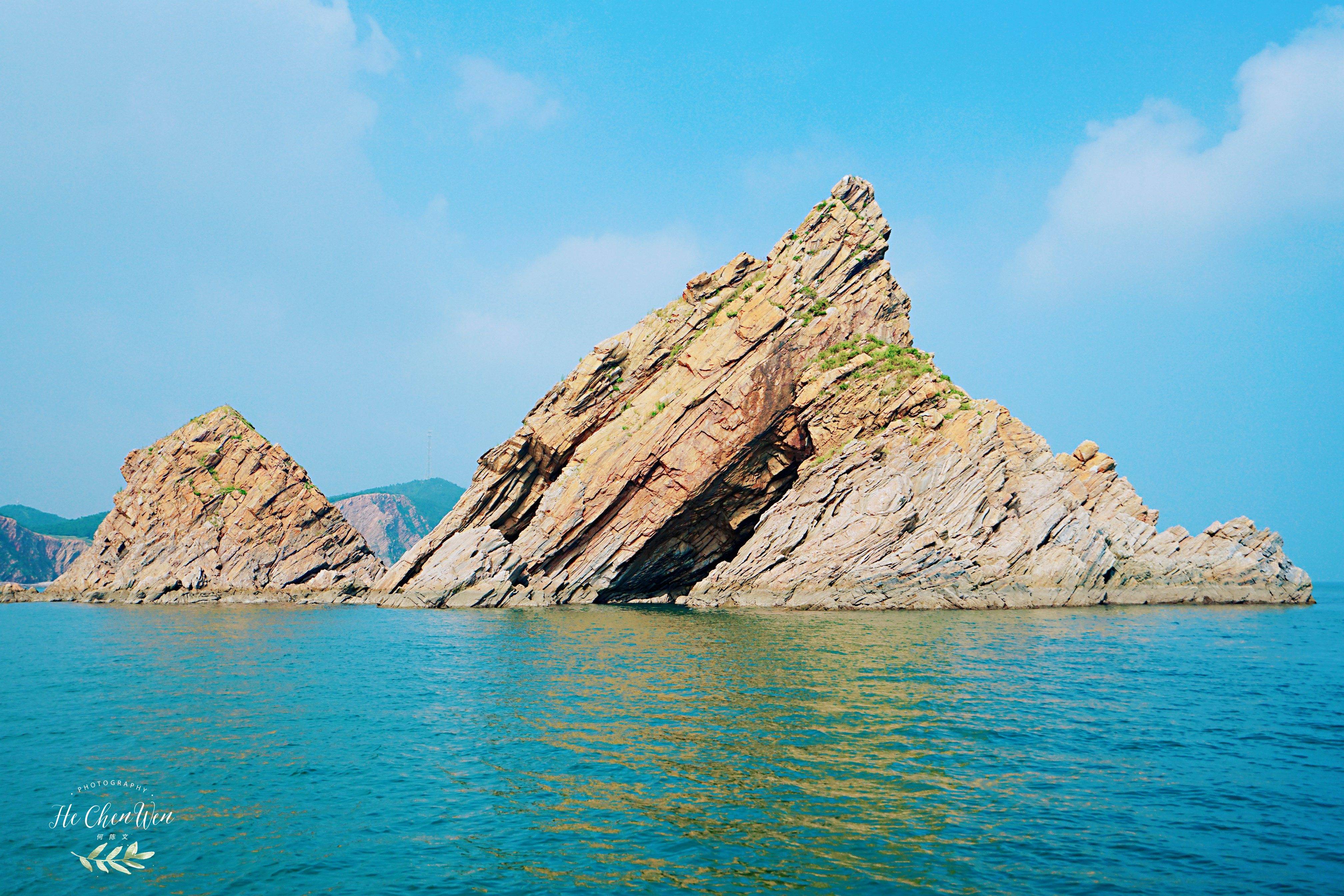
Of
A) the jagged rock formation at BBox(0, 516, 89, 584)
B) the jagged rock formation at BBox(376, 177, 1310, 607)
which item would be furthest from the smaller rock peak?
the jagged rock formation at BBox(0, 516, 89, 584)

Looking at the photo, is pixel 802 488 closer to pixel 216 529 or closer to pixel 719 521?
pixel 719 521

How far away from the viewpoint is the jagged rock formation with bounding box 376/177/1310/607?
5328 cm

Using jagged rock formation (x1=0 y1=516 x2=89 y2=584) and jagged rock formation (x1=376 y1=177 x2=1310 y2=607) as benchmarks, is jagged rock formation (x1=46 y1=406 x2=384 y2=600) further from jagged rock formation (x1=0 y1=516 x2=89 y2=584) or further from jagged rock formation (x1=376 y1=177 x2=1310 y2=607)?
jagged rock formation (x1=0 y1=516 x2=89 y2=584)

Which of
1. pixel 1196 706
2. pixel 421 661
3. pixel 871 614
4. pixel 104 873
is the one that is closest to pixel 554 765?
pixel 104 873

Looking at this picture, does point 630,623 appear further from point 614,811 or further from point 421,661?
point 614,811

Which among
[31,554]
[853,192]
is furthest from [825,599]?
[31,554]

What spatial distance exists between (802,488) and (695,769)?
4409cm

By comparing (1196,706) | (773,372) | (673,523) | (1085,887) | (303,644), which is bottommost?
(303,644)

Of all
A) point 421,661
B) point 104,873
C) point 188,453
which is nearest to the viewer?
point 104,873

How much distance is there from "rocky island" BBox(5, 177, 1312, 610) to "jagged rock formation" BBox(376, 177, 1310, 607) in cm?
17

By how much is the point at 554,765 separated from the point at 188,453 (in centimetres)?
7903

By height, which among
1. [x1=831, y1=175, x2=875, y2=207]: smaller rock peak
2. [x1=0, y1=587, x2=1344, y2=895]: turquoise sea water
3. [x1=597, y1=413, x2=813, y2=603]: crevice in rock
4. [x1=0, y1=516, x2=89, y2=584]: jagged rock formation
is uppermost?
[x1=831, y1=175, x2=875, y2=207]: smaller rock peak

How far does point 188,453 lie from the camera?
76812 millimetres

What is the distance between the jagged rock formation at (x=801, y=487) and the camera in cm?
5328
